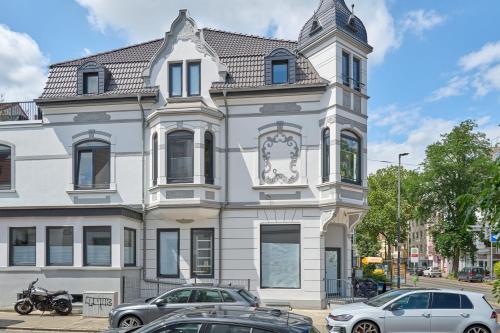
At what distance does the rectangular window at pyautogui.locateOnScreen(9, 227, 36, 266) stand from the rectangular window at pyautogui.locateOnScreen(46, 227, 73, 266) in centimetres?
69

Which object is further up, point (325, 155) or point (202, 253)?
point (325, 155)

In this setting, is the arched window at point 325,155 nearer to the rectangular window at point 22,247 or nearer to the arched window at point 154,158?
the arched window at point 154,158

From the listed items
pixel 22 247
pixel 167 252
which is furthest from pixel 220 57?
pixel 22 247

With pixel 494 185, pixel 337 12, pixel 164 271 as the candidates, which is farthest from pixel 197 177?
pixel 494 185

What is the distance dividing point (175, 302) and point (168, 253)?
7.89m

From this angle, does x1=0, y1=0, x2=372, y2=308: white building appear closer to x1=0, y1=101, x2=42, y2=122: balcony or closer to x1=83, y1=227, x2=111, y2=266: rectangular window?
x1=83, y1=227, x2=111, y2=266: rectangular window

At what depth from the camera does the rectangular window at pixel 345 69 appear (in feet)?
68.9

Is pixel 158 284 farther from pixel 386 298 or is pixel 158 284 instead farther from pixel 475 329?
pixel 475 329

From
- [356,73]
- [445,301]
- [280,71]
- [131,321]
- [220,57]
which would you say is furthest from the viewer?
[220,57]

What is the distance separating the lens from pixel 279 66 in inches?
854

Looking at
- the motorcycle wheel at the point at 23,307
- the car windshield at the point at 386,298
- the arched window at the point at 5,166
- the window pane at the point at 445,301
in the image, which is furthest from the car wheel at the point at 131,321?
the arched window at the point at 5,166

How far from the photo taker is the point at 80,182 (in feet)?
72.7

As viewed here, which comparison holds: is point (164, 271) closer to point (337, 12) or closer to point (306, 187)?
point (306, 187)

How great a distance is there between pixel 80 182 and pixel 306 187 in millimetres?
9389
